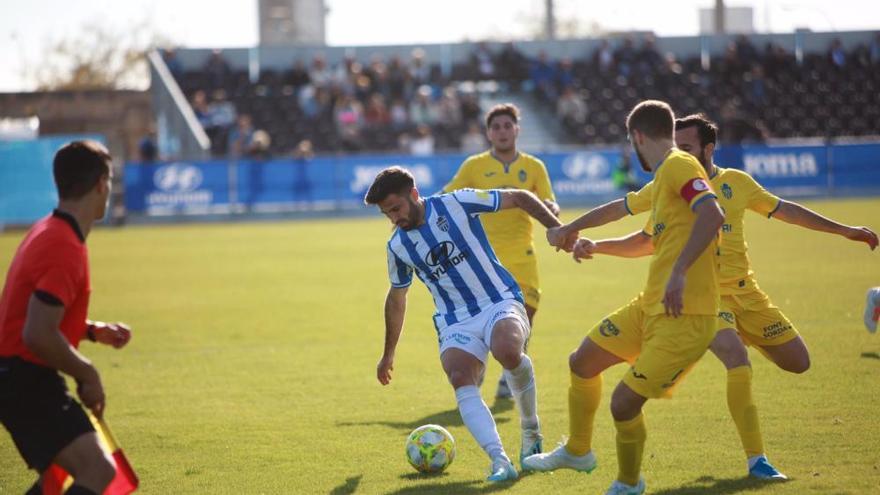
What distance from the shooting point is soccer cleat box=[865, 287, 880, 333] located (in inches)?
384

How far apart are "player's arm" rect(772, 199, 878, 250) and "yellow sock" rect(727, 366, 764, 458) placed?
1.05 m

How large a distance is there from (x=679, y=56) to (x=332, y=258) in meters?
24.2

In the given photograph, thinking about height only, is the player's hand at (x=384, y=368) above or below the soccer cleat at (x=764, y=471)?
above

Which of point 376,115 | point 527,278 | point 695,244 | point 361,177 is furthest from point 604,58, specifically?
point 695,244

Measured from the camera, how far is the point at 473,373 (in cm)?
670

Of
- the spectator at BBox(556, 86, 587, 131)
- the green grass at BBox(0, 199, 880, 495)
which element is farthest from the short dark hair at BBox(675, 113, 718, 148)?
the spectator at BBox(556, 86, 587, 131)

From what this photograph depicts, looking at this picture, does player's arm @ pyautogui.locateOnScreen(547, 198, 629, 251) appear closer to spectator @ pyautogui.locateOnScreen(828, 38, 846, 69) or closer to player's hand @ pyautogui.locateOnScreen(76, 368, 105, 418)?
player's hand @ pyautogui.locateOnScreen(76, 368, 105, 418)

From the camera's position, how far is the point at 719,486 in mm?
6227

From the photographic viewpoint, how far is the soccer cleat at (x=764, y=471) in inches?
248

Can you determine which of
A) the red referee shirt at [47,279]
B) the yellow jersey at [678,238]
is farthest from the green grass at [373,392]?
the red referee shirt at [47,279]

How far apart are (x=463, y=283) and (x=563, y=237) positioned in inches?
27.1

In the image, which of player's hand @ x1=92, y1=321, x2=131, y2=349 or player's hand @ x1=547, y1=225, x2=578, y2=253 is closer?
player's hand @ x1=92, y1=321, x2=131, y2=349

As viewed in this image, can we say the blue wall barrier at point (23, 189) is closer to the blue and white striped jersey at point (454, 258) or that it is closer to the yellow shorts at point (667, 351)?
the blue and white striped jersey at point (454, 258)

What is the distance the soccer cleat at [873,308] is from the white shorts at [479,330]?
422 cm
